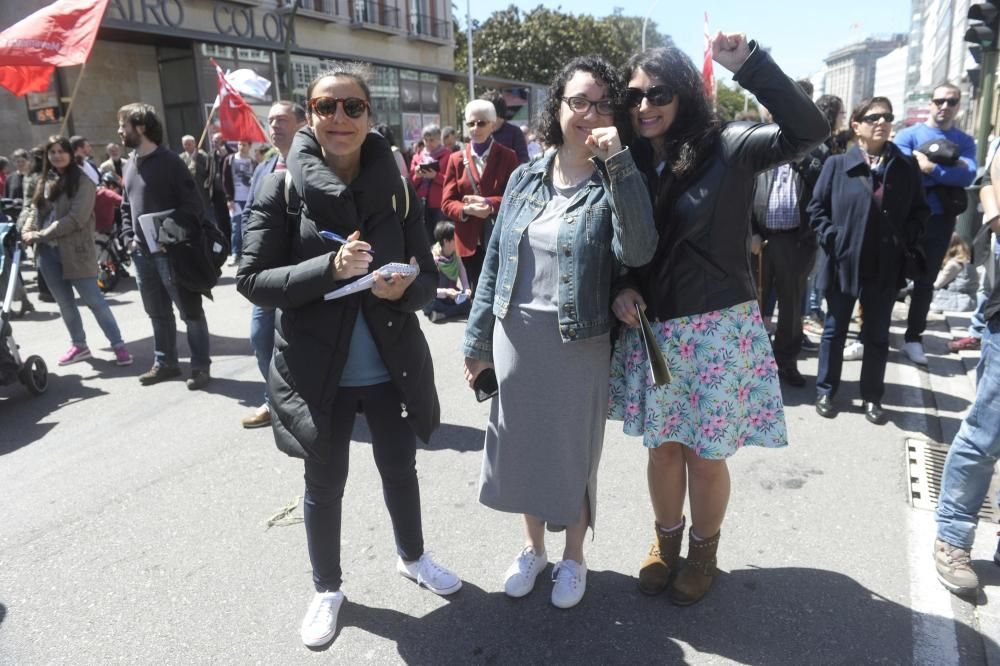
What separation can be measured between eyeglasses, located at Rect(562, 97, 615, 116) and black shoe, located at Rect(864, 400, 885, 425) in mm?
3271

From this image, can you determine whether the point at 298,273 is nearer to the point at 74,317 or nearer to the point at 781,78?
the point at 781,78

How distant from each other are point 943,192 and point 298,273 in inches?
225

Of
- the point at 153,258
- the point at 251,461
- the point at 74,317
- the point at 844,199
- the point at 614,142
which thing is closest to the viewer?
the point at 614,142

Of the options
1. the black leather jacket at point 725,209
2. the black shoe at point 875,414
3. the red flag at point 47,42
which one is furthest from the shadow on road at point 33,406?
the black shoe at point 875,414

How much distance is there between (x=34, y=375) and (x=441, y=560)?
4078 millimetres

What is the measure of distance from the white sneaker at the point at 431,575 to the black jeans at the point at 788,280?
3.39 metres

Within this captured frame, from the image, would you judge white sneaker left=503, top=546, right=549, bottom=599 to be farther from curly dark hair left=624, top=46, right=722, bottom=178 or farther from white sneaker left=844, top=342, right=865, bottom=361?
white sneaker left=844, top=342, right=865, bottom=361

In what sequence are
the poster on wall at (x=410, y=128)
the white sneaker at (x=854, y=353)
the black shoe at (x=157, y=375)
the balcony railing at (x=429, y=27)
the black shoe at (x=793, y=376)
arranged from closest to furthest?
the black shoe at (x=793, y=376) → the black shoe at (x=157, y=375) → the white sneaker at (x=854, y=353) → the poster on wall at (x=410, y=128) → the balcony railing at (x=429, y=27)

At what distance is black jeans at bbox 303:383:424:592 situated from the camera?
253 cm

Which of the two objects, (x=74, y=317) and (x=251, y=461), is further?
(x=74, y=317)

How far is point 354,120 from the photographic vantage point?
2404 millimetres

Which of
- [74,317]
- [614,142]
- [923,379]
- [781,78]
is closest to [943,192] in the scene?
[923,379]

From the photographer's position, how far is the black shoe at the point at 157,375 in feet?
18.6

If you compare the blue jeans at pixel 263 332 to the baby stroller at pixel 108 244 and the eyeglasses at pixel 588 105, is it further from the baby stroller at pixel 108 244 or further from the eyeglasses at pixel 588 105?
the baby stroller at pixel 108 244
